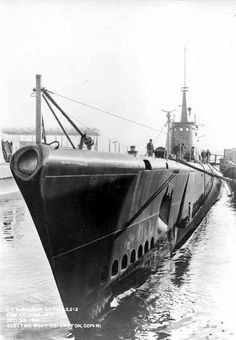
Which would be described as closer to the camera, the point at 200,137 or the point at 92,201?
the point at 92,201

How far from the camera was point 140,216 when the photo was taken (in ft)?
26.3

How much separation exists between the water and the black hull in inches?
16.2

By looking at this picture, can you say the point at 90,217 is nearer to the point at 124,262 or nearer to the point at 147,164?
the point at 124,262

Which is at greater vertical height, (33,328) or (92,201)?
(92,201)

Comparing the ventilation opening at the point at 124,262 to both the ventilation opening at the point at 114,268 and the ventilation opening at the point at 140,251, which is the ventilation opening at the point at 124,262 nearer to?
the ventilation opening at the point at 114,268

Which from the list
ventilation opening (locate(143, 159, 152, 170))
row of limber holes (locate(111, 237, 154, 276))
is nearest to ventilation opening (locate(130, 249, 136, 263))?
row of limber holes (locate(111, 237, 154, 276))

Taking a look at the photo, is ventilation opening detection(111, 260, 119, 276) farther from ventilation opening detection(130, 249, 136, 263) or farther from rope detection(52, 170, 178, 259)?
ventilation opening detection(130, 249, 136, 263)

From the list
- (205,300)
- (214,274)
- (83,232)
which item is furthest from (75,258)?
(214,274)

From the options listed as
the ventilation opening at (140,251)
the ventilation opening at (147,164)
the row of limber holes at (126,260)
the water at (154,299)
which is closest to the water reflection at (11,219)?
the water at (154,299)

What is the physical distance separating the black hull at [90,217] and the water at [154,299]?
16.2 inches

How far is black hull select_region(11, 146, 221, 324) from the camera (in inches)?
186

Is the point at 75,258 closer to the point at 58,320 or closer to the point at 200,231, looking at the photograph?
the point at 58,320

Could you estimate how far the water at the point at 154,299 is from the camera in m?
6.23

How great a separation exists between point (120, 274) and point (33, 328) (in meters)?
1.63
